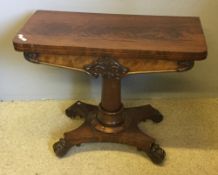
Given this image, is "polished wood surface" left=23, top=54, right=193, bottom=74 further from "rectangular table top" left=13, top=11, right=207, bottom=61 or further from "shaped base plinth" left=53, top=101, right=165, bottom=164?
"shaped base plinth" left=53, top=101, right=165, bottom=164

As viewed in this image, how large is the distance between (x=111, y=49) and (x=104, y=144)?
0.55 meters

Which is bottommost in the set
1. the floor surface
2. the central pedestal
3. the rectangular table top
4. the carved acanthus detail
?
the floor surface

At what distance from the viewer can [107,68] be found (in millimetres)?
1035

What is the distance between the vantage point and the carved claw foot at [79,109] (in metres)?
1.48

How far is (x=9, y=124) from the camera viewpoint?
4.83ft

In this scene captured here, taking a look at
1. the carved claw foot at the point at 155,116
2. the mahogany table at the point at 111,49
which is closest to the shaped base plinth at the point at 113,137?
the mahogany table at the point at 111,49

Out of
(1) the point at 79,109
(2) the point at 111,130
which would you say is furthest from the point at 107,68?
(1) the point at 79,109

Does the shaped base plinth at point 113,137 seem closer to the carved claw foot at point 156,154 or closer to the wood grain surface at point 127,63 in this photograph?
the carved claw foot at point 156,154

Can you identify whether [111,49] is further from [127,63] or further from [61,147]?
[61,147]

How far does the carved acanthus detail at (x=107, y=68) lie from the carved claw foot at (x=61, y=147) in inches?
16.0

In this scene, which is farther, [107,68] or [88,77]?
[88,77]

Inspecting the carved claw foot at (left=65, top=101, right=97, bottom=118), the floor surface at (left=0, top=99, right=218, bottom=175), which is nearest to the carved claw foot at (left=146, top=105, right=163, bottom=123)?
the floor surface at (left=0, top=99, right=218, bottom=175)

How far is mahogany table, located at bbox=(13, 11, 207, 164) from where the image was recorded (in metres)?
1.00

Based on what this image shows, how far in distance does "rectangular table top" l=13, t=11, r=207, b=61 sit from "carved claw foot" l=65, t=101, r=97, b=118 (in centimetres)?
47
